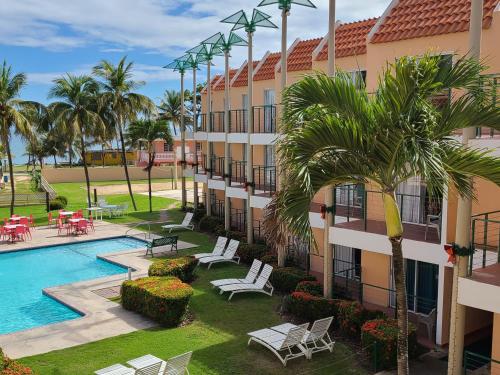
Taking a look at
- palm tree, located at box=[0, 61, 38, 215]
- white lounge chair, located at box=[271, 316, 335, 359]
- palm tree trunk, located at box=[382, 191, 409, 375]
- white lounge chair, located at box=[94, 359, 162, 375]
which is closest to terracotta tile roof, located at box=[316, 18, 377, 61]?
white lounge chair, located at box=[271, 316, 335, 359]

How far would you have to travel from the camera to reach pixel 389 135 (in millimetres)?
7430

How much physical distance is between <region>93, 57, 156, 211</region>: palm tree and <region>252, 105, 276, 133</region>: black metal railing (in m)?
11.2

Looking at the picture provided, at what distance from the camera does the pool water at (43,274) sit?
15.5 meters

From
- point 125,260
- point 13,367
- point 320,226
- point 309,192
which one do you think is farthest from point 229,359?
point 125,260

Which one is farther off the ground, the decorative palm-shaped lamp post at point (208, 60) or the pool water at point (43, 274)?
the decorative palm-shaped lamp post at point (208, 60)

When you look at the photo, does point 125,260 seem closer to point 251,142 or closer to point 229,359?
point 251,142

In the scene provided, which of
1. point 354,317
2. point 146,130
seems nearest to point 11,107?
point 146,130

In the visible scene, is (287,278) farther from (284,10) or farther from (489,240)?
(284,10)

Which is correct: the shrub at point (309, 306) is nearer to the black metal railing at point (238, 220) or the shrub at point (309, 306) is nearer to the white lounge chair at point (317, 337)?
the white lounge chair at point (317, 337)

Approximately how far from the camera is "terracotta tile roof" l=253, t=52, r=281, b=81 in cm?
2538

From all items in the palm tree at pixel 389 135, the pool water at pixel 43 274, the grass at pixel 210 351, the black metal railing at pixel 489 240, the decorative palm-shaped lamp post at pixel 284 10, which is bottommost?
the pool water at pixel 43 274

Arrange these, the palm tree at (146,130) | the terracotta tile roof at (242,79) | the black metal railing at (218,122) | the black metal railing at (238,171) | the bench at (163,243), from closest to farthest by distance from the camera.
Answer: the bench at (163,243), the black metal railing at (238,171), the terracotta tile roof at (242,79), the black metal railing at (218,122), the palm tree at (146,130)

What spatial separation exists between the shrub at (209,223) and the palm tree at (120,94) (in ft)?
33.9

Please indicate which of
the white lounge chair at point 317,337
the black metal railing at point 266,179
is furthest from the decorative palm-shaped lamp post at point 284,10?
the white lounge chair at point 317,337
